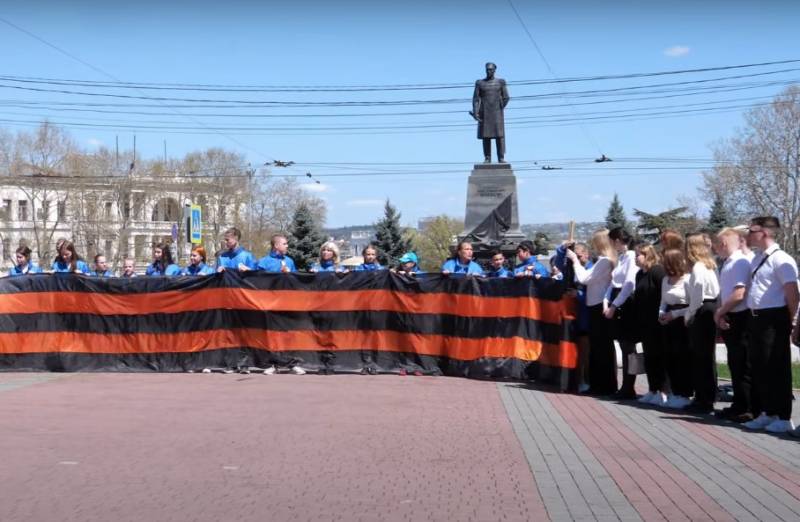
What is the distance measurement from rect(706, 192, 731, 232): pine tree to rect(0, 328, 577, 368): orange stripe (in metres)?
42.5

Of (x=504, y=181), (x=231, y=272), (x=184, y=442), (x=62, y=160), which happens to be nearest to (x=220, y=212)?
(x=62, y=160)

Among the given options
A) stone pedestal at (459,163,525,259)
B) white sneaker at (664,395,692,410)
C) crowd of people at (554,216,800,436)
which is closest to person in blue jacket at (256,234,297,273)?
crowd of people at (554,216,800,436)

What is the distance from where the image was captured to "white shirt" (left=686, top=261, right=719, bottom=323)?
10.7m

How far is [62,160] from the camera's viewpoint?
66750 millimetres

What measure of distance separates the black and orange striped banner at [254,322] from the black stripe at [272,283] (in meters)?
0.02

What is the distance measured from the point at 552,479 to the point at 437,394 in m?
4.68

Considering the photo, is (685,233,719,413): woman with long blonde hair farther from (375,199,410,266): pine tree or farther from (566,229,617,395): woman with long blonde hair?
(375,199,410,266): pine tree

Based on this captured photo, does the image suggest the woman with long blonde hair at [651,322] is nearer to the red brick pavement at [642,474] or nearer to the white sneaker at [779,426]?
the red brick pavement at [642,474]

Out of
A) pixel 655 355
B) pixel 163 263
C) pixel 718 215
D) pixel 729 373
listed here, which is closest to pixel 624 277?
pixel 655 355

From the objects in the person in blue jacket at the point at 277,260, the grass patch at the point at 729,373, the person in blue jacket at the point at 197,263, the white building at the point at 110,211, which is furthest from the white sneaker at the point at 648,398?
the white building at the point at 110,211

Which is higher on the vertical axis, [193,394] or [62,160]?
[62,160]

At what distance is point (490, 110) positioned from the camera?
22.4m

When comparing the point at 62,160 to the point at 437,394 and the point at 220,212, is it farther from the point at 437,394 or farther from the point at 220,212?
the point at 437,394

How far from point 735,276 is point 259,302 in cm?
713
